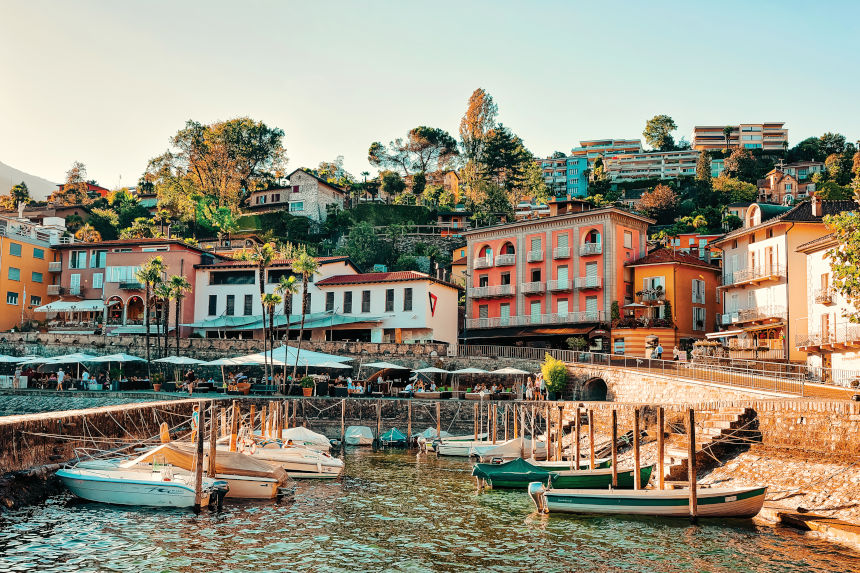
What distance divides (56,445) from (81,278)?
49.0 meters

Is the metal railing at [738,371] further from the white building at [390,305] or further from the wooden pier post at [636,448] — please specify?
the white building at [390,305]

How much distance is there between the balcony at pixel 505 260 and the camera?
6381cm

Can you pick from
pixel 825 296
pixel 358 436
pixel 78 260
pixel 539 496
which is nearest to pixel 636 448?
pixel 539 496

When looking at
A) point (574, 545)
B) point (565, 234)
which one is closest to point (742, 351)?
point (565, 234)

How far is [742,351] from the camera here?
47750 millimetres

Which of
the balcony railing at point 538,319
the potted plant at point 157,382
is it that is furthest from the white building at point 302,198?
the potted plant at point 157,382

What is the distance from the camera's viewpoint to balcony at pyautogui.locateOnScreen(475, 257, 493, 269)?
65.0 m

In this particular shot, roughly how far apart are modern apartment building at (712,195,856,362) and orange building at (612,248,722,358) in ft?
11.5

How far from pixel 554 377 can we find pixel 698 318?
16.5m

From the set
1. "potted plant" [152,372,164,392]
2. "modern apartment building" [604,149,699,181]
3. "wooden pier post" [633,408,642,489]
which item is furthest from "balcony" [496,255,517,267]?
"modern apartment building" [604,149,699,181]

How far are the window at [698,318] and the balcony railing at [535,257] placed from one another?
12258mm

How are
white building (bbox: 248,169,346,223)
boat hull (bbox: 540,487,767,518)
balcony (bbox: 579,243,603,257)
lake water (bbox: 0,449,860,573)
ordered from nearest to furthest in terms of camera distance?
lake water (bbox: 0,449,860,573), boat hull (bbox: 540,487,767,518), balcony (bbox: 579,243,603,257), white building (bbox: 248,169,346,223)

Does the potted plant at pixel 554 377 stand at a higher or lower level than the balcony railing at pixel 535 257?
lower

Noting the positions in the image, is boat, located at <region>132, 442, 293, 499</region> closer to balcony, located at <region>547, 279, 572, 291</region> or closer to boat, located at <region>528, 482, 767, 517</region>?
boat, located at <region>528, 482, 767, 517</region>
